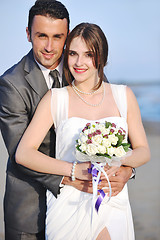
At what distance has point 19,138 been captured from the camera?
289cm

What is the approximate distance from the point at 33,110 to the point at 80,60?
0.55 meters

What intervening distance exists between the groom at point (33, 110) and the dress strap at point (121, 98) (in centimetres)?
45

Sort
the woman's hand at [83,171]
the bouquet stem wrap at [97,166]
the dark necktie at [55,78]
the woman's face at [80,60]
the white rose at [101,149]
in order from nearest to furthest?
the white rose at [101,149] < the bouquet stem wrap at [97,166] < the woman's hand at [83,171] < the woman's face at [80,60] < the dark necktie at [55,78]

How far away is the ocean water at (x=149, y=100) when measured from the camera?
15.7 meters

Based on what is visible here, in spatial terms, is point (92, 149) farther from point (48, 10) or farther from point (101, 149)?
point (48, 10)

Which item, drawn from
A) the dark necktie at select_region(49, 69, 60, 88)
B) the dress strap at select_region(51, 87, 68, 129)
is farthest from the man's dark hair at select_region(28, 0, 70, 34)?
the dress strap at select_region(51, 87, 68, 129)

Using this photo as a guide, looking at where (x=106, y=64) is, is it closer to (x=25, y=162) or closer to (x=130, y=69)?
(x=25, y=162)

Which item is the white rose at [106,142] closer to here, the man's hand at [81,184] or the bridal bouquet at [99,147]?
the bridal bouquet at [99,147]

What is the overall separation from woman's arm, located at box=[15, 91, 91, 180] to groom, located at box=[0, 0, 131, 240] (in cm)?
9

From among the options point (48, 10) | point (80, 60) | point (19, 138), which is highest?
point (48, 10)

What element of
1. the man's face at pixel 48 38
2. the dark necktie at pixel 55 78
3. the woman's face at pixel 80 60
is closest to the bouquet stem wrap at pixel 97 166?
the woman's face at pixel 80 60

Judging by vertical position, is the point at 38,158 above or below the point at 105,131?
below

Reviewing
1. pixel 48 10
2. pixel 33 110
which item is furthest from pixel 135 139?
pixel 48 10

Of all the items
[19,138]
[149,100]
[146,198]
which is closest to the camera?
[19,138]
